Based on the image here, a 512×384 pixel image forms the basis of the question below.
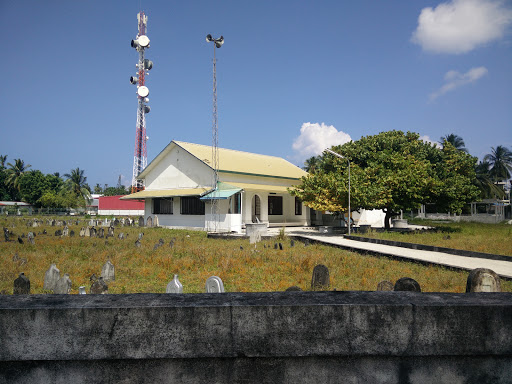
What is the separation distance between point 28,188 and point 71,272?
69428 millimetres

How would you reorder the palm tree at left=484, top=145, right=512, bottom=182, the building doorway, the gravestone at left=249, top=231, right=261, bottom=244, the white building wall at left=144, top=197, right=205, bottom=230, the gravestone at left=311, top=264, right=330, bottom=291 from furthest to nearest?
the palm tree at left=484, top=145, right=512, bottom=182 → the building doorway → the white building wall at left=144, top=197, right=205, bottom=230 → the gravestone at left=249, top=231, right=261, bottom=244 → the gravestone at left=311, top=264, right=330, bottom=291

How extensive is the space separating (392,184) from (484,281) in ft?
56.3

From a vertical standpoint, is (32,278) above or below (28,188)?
below

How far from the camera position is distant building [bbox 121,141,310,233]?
25.5 meters

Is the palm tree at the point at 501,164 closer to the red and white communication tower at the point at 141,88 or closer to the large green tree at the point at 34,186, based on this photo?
the red and white communication tower at the point at 141,88

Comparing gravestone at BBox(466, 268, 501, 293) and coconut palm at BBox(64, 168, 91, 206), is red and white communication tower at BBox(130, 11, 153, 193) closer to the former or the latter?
coconut palm at BBox(64, 168, 91, 206)

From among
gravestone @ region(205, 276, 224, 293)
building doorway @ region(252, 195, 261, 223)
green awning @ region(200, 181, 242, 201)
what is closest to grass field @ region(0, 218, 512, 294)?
gravestone @ region(205, 276, 224, 293)

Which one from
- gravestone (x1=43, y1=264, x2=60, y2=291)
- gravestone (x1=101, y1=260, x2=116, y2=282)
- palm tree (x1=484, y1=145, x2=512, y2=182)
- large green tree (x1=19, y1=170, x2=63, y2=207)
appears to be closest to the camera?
gravestone (x1=43, y1=264, x2=60, y2=291)

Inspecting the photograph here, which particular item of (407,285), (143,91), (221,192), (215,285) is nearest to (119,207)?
(143,91)

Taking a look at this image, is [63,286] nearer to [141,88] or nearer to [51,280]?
[51,280]

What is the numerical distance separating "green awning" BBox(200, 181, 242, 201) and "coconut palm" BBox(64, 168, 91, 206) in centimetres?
5422

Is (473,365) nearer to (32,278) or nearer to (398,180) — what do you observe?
(32,278)

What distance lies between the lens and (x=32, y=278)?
334 inches

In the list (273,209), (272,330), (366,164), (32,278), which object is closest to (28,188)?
(273,209)
